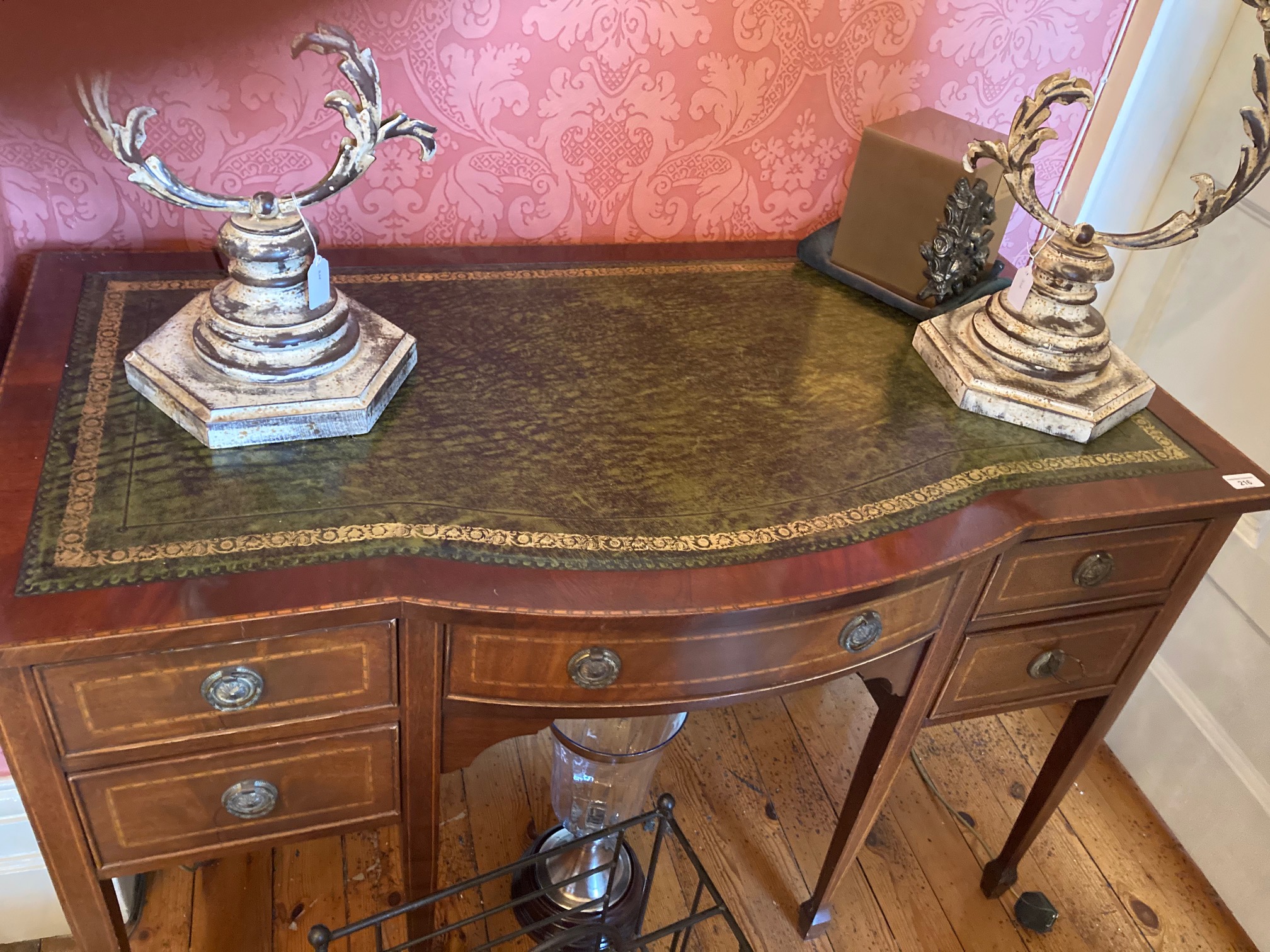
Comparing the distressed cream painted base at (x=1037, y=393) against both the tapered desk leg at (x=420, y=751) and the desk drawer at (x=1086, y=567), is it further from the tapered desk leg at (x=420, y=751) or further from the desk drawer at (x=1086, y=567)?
the tapered desk leg at (x=420, y=751)

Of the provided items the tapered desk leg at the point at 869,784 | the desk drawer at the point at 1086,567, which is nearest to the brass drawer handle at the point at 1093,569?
the desk drawer at the point at 1086,567

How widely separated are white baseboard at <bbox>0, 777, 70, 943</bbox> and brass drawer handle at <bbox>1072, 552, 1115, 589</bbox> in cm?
131

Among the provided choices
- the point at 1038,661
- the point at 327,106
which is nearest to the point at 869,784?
the point at 1038,661

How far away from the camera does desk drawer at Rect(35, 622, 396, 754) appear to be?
82 centimetres

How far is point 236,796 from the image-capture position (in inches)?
37.2

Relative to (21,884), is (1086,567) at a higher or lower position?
higher

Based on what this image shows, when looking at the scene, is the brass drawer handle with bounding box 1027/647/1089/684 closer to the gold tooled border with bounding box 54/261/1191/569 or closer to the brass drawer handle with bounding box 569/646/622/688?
the gold tooled border with bounding box 54/261/1191/569

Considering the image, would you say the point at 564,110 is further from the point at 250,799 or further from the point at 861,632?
the point at 250,799

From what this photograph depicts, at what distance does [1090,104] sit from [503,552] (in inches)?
31.4

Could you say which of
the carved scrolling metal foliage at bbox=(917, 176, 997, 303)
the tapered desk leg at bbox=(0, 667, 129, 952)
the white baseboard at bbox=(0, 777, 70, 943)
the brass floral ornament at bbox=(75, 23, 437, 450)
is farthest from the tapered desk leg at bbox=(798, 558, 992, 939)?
the white baseboard at bbox=(0, 777, 70, 943)

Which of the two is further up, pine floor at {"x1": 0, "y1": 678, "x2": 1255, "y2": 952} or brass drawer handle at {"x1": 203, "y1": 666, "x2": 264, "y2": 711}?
brass drawer handle at {"x1": 203, "y1": 666, "x2": 264, "y2": 711}

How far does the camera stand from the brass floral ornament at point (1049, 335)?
1.12m

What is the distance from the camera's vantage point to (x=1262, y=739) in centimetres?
157

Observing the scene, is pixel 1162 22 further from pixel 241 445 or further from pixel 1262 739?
pixel 241 445
